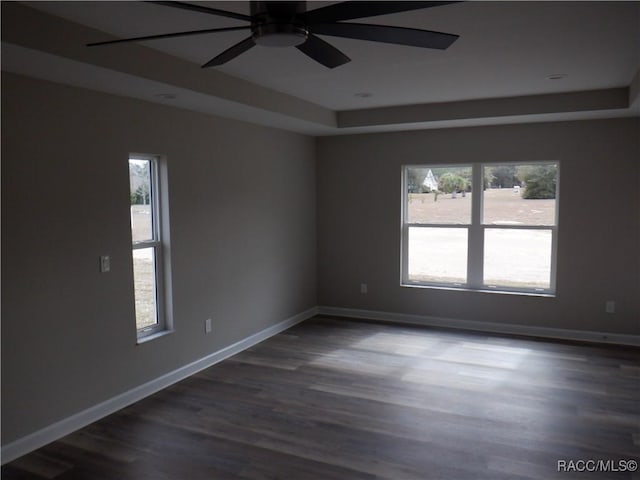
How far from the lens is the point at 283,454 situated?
307cm

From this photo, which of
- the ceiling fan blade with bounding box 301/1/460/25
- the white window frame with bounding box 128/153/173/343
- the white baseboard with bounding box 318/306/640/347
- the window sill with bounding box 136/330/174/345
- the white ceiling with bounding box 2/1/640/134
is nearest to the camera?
the ceiling fan blade with bounding box 301/1/460/25

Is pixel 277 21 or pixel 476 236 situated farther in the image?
pixel 476 236

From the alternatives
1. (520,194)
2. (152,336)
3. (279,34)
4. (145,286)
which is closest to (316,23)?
(279,34)

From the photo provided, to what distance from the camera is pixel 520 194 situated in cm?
548

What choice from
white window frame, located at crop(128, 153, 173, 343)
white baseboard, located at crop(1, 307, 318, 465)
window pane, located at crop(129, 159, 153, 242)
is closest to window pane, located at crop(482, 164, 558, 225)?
white baseboard, located at crop(1, 307, 318, 465)

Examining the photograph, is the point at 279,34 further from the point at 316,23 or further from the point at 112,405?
the point at 112,405

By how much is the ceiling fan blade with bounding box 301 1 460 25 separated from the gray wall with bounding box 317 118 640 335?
4.02m

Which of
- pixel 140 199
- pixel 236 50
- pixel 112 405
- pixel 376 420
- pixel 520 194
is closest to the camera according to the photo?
pixel 236 50

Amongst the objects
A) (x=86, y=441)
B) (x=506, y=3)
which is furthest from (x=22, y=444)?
(x=506, y=3)

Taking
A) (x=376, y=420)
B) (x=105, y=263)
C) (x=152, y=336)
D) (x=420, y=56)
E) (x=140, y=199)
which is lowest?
(x=376, y=420)

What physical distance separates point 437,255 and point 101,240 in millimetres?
3777

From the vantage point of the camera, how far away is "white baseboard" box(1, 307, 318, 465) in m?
3.06

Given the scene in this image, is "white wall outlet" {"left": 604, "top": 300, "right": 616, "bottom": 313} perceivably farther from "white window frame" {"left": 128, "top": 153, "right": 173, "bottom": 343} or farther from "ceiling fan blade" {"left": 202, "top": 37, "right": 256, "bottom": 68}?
"ceiling fan blade" {"left": 202, "top": 37, "right": 256, "bottom": 68}

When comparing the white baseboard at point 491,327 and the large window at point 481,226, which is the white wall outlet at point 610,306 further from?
the large window at point 481,226
